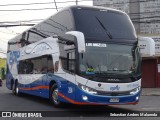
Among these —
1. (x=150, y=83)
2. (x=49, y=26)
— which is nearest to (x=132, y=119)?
(x=49, y=26)

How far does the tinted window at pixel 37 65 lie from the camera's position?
16.2m

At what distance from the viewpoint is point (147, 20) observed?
1213 inches

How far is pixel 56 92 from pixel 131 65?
3.48m

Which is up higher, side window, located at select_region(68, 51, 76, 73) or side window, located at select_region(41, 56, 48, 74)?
side window, located at select_region(68, 51, 76, 73)

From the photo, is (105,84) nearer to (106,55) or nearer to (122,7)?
(106,55)

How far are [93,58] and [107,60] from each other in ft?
1.72

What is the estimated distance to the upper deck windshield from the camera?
13.5 m

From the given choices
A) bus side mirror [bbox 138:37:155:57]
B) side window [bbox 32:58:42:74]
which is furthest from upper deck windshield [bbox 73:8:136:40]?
side window [bbox 32:58:42:74]

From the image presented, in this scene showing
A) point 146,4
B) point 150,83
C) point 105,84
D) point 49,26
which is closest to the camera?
point 105,84

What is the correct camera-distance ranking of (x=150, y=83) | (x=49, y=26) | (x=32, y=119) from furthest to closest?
(x=150, y=83), (x=49, y=26), (x=32, y=119)

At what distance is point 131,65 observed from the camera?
13562 millimetres

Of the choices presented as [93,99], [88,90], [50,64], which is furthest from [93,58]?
[50,64]

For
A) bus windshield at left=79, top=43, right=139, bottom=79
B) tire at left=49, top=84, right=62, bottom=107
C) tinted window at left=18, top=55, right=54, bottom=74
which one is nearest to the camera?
bus windshield at left=79, top=43, right=139, bottom=79

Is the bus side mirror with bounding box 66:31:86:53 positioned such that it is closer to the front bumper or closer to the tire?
the front bumper
